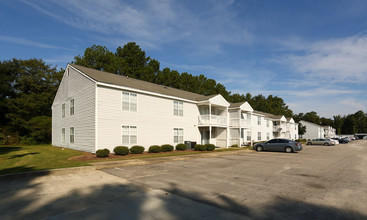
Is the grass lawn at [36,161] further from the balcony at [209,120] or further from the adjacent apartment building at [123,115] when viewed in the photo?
the balcony at [209,120]

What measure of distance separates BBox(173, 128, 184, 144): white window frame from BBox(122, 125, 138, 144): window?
5.01 meters

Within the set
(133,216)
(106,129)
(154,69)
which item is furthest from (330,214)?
(154,69)

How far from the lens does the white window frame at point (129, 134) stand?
61.6 feet

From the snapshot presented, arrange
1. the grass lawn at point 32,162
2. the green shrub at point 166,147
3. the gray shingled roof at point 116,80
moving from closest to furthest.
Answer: the grass lawn at point 32,162
the gray shingled roof at point 116,80
the green shrub at point 166,147

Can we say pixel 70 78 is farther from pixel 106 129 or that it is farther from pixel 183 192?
pixel 183 192

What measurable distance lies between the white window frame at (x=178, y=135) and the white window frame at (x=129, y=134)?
197 inches

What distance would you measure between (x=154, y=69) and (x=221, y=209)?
4558cm

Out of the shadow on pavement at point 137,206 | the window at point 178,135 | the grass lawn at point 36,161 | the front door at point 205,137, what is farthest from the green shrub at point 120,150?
the front door at point 205,137

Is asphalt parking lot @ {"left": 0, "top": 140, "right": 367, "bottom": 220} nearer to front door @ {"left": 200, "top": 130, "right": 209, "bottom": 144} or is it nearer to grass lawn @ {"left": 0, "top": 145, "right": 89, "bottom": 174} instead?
grass lawn @ {"left": 0, "top": 145, "right": 89, "bottom": 174}

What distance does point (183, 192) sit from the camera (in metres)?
7.15

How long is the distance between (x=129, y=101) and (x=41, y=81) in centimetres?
2819

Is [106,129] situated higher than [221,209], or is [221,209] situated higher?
[106,129]

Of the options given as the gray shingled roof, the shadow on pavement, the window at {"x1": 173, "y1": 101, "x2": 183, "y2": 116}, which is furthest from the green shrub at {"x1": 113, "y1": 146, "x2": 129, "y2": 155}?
the shadow on pavement

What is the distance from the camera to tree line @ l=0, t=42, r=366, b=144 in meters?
32.7
